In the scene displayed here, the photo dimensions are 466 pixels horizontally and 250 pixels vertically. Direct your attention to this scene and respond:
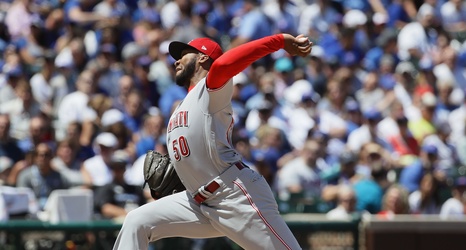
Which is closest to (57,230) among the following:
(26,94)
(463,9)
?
(26,94)

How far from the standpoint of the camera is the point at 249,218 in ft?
19.3

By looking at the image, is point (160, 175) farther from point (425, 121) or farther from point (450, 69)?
point (450, 69)

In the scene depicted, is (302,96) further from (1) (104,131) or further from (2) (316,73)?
(1) (104,131)

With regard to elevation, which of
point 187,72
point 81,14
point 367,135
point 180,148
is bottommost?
point 367,135

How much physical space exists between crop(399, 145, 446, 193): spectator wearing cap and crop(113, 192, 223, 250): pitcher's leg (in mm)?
5645

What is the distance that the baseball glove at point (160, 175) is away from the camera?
20.6 ft

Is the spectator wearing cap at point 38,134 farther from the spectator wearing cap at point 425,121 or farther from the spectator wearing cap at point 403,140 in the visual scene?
the spectator wearing cap at point 425,121

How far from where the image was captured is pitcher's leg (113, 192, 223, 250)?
5969mm

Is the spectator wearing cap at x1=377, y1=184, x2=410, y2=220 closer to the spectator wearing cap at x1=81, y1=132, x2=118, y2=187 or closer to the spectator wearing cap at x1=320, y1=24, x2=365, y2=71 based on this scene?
the spectator wearing cap at x1=81, y1=132, x2=118, y2=187

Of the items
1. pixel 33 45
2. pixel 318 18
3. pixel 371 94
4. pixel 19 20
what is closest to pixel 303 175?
pixel 371 94

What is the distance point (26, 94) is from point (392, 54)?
5.15m

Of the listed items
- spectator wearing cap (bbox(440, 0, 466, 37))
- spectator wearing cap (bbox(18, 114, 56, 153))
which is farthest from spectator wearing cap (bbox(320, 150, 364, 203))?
spectator wearing cap (bbox(440, 0, 466, 37))

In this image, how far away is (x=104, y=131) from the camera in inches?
439

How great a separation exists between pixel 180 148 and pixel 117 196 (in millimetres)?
4085
